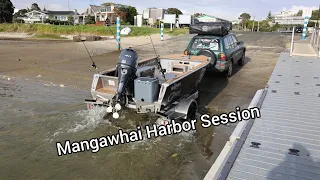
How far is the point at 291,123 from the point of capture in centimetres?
462

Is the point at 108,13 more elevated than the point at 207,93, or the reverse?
the point at 108,13

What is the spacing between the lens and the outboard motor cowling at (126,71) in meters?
4.98

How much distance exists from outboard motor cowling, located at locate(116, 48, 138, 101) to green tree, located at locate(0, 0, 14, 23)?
61330 millimetres

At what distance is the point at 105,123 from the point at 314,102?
14.9 ft

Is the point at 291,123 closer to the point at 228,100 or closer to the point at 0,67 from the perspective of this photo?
the point at 228,100

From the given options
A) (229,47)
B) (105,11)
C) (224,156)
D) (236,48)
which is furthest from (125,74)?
(105,11)

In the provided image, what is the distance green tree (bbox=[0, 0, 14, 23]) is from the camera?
55281mm

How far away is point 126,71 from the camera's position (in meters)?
5.09

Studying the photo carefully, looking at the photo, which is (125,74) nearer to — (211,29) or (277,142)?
(277,142)

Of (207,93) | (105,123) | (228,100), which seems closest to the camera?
(105,123)

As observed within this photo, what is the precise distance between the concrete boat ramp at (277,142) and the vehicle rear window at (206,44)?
113 inches

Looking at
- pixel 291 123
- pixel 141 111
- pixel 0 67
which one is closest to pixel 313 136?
pixel 291 123

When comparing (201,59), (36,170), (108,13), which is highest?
(108,13)

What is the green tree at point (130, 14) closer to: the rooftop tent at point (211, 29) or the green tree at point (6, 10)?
the green tree at point (6, 10)
